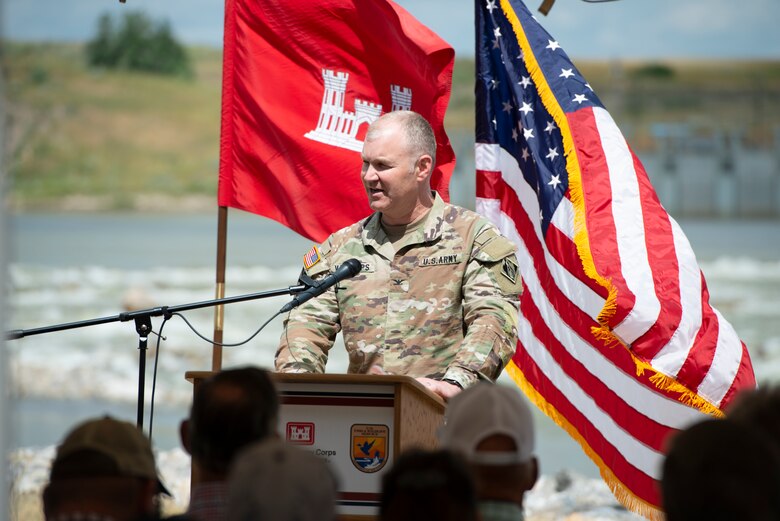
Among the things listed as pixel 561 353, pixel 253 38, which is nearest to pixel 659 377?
pixel 561 353

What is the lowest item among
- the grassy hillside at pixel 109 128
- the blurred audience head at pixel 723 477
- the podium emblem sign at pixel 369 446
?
the podium emblem sign at pixel 369 446

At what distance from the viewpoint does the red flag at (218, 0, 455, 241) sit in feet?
→ 18.7

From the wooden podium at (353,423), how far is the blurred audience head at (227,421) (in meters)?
0.78

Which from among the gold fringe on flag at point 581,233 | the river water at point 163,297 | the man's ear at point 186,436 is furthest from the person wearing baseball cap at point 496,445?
the river water at point 163,297

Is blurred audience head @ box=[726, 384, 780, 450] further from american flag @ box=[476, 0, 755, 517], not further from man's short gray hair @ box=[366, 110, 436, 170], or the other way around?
american flag @ box=[476, 0, 755, 517]

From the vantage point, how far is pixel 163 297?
25484 mm

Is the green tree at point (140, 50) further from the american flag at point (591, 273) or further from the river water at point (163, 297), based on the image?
the american flag at point (591, 273)

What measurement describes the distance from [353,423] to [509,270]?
1209 millimetres

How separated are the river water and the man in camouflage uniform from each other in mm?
7384

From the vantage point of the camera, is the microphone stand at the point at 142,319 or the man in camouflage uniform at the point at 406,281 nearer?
the microphone stand at the point at 142,319

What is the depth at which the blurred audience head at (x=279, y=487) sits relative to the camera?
6.73 ft

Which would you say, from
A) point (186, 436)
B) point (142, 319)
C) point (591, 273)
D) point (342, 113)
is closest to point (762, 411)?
point (186, 436)

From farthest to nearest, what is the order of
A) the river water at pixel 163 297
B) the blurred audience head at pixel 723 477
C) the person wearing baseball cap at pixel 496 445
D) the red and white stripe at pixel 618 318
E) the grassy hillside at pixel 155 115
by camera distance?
the grassy hillside at pixel 155 115
the river water at pixel 163 297
the red and white stripe at pixel 618 318
the person wearing baseball cap at pixel 496 445
the blurred audience head at pixel 723 477

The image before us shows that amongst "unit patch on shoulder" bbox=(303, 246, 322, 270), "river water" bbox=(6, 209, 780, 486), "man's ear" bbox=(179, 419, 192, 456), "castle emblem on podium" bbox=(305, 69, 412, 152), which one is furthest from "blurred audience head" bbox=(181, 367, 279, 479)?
"river water" bbox=(6, 209, 780, 486)
